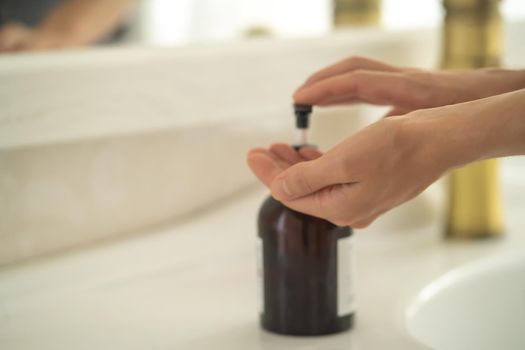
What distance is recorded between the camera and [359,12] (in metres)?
1.08

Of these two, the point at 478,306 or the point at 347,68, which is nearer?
the point at 347,68

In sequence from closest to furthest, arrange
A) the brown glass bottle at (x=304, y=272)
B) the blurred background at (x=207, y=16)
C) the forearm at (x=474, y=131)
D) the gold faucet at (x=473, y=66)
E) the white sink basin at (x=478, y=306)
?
the forearm at (x=474, y=131) < the brown glass bottle at (x=304, y=272) < the white sink basin at (x=478, y=306) < the gold faucet at (x=473, y=66) < the blurred background at (x=207, y=16)

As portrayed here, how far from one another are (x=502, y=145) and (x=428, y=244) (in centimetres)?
42

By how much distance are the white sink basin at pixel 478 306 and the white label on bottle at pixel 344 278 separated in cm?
10

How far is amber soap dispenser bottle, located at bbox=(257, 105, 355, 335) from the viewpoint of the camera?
57 cm

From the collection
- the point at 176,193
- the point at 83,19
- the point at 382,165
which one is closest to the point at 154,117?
the point at 176,193

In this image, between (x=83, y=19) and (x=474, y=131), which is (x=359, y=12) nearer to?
(x=83, y=19)

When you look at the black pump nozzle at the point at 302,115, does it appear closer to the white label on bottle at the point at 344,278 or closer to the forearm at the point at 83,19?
the white label on bottle at the point at 344,278

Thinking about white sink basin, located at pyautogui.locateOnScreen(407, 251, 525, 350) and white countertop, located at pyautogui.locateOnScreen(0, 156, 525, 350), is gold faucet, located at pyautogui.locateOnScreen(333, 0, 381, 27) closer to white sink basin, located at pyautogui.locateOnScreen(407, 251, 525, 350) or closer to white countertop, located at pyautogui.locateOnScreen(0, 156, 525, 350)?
white countertop, located at pyautogui.locateOnScreen(0, 156, 525, 350)

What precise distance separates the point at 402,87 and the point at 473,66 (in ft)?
0.85

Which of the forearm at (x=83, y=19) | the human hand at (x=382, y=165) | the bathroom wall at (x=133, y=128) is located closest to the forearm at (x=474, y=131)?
the human hand at (x=382, y=165)

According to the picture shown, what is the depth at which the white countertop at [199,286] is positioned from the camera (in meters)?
0.59

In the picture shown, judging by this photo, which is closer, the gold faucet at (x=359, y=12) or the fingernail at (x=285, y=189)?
the fingernail at (x=285, y=189)

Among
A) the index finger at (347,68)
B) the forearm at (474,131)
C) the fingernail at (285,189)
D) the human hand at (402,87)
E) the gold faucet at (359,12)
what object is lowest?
the fingernail at (285,189)
